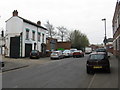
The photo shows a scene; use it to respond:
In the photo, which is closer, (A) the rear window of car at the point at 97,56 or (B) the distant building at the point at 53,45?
(A) the rear window of car at the point at 97,56

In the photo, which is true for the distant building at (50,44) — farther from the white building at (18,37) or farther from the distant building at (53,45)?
the white building at (18,37)

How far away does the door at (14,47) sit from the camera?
31031 millimetres

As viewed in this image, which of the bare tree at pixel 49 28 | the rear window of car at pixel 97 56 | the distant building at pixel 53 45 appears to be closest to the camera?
the rear window of car at pixel 97 56

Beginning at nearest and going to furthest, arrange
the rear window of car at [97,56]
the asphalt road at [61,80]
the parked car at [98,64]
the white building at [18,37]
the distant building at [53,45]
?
1. the asphalt road at [61,80]
2. the parked car at [98,64]
3. the rear window of car at [97,56]
4. the white building at [18,37]
5. the distant building at [53,45]

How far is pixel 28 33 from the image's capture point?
33.1 metres

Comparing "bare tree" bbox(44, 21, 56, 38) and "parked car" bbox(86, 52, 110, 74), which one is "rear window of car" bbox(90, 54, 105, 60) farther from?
"bare tree" bbox(44, 21, 56, 38)

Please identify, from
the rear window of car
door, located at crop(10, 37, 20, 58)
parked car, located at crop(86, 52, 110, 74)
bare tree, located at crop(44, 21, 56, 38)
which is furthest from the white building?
bare tree, located at crop(44, 21, 56, 38)

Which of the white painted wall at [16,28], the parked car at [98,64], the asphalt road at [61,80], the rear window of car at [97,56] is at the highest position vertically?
the white painted wall at [16,28]

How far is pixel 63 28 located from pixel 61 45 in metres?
18.1

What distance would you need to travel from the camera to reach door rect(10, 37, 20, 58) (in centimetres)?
3103

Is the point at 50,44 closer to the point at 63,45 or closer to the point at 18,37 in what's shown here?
the point at 63,45

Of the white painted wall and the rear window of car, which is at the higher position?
the white painted wall

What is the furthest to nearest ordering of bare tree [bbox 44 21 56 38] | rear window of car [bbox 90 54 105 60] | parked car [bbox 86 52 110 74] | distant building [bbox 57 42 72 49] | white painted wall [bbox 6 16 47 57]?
bare tree [bbox 44 21 56 38]
distant building [bbox 57 42 72 49]
white painted wall [bbox 6 16 47 57]
rear window of car [bbox 90 54 105 60]
parked car [bbox 86 52 110 74]

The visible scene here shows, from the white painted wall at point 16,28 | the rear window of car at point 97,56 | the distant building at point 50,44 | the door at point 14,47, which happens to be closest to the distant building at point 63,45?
the distant building at point 50,44
